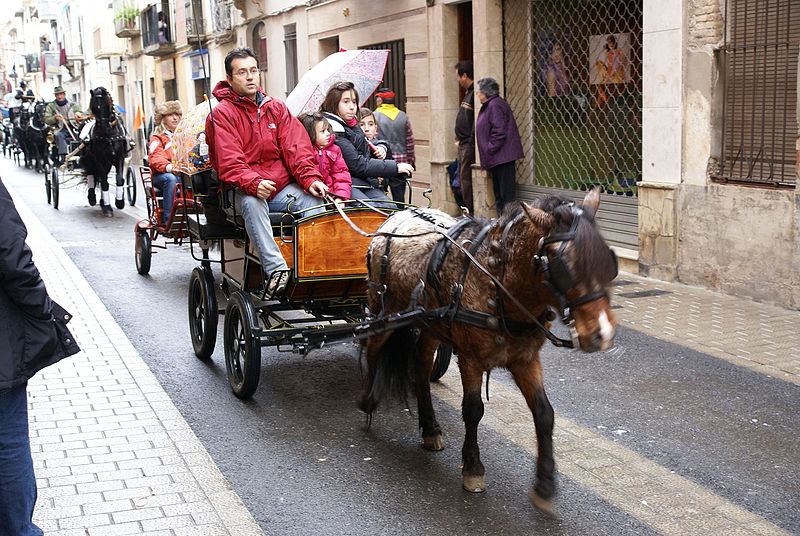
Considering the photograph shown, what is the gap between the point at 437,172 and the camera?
1636cm

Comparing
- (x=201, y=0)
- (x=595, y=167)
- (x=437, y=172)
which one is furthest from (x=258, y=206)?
(x=201, y=0)

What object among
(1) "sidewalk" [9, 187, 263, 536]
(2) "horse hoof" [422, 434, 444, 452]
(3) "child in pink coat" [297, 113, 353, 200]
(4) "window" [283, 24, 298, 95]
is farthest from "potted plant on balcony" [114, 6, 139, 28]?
(2) "horse hoof" [422, 434, 444, 452]

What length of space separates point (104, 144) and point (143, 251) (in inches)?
270

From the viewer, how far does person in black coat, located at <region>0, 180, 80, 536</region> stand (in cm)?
360

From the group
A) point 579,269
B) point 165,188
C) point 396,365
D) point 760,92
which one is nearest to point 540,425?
point 579,269

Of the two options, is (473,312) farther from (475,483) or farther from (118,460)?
(118,460)

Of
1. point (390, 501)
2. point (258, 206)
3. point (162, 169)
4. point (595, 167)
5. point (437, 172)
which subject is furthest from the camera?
point (437, 172)

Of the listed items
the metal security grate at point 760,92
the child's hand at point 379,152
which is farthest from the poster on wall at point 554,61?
the child's hand at point 379,152

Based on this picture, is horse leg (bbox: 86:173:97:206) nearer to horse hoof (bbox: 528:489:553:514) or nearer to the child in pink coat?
the child in pink coat

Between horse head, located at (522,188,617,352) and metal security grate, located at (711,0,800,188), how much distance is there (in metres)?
5.66

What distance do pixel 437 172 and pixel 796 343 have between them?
30.1ft

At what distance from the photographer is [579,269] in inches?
161

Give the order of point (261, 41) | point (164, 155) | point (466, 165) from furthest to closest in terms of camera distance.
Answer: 1. point (261, 41)
2. point (466, 165)
3. point (164, 155)

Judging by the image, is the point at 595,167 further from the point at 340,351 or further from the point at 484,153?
the point at 340,351
